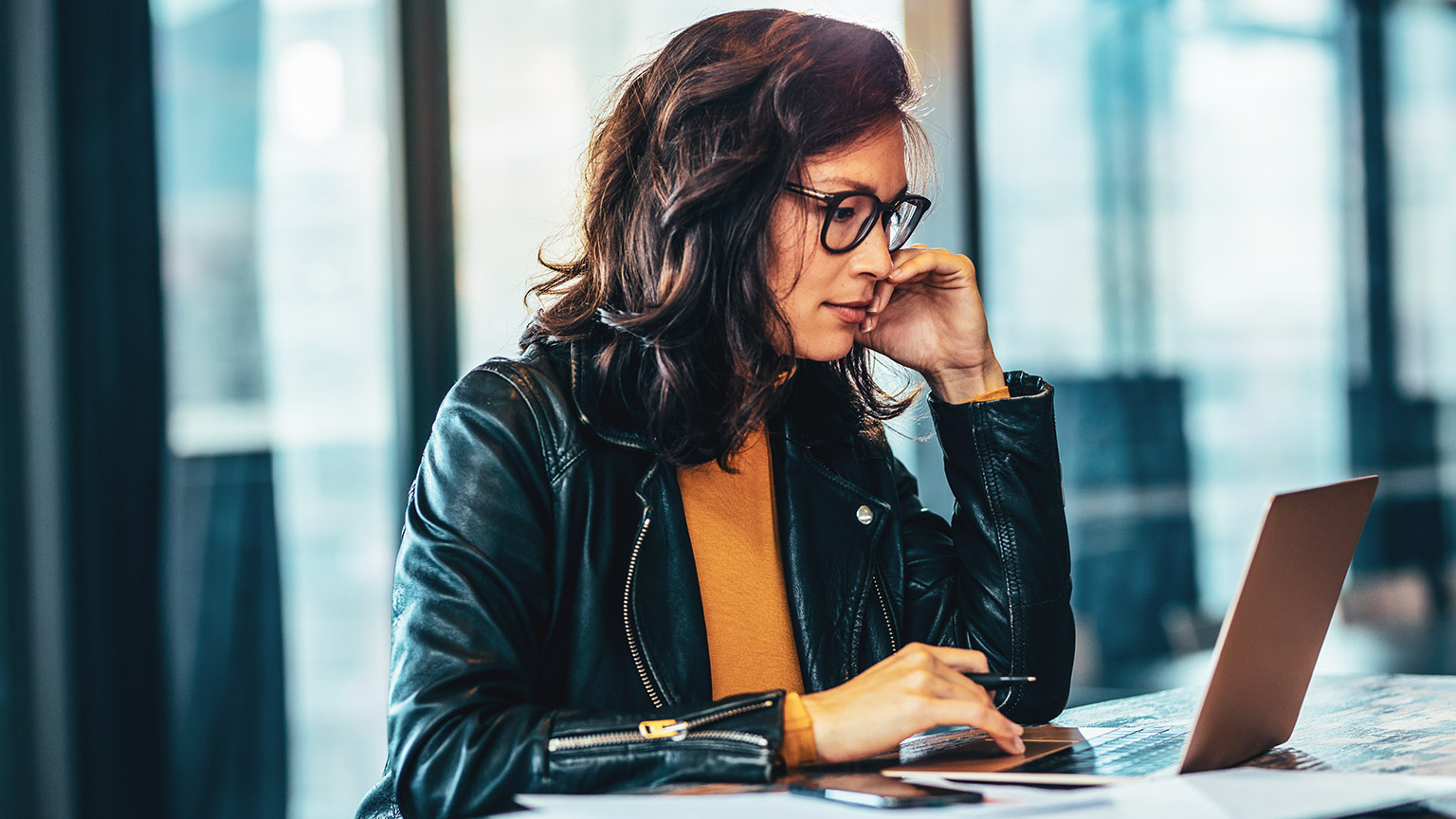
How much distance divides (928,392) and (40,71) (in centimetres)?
150

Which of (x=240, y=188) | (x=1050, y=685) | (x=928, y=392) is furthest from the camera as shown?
(x=240, y=188)

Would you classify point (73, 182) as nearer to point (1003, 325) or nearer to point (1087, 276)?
point (1003, 325)

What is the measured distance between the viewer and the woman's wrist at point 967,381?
1.52m

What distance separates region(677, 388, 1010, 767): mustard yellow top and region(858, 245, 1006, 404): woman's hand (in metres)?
0.27

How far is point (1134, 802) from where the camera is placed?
0.77 metres

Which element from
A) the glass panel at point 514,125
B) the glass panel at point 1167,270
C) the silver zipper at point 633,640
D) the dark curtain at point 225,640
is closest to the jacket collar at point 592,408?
the silver zipper at point 633,640

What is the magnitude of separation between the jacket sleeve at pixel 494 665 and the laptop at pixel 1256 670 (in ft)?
0.54

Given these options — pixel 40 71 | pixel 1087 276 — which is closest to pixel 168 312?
pixel 40 71

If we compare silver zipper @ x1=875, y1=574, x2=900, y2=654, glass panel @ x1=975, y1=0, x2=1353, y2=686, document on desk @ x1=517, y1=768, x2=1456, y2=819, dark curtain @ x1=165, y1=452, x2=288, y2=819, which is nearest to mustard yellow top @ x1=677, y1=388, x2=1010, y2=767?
silver zipper @ x1=875, y1=574, x2=900, y2=654

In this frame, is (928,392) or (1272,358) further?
(1272,358)

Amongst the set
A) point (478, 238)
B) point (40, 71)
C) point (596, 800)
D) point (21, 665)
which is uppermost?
point (40, 71)

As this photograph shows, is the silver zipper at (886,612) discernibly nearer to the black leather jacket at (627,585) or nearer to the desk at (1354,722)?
the black leather jacket at (627,585)

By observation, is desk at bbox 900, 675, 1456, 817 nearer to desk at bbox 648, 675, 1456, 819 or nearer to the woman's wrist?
desk at bbox 648, 675, 1456, 819

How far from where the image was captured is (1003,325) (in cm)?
341
